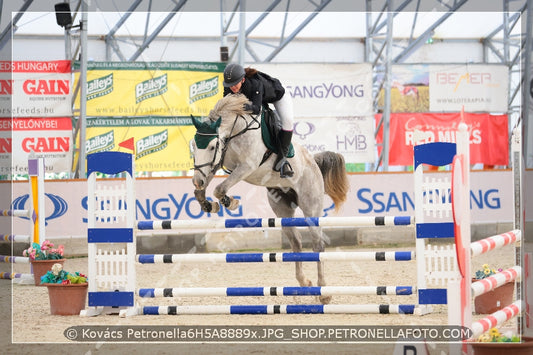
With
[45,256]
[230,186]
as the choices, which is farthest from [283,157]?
[45,256]

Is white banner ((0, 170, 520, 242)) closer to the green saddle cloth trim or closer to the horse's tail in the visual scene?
the horse's tail

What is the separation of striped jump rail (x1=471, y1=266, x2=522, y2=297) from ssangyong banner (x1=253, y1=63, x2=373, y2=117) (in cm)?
916

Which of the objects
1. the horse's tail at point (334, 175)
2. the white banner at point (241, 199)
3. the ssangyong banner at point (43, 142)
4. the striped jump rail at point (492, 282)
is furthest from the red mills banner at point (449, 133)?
the striped jump rail at point (492, 282)

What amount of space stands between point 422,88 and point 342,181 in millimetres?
8224

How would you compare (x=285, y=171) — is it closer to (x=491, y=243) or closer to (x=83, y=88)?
(x=491, y=243)

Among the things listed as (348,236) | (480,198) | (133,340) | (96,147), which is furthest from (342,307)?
(96,147)

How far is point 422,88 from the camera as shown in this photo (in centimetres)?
1368

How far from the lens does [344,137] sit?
1263 cm

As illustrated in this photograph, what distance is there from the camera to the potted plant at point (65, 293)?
513 cm

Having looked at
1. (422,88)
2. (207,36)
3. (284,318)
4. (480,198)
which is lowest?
(284,318)

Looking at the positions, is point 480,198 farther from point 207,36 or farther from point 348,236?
point 207,36

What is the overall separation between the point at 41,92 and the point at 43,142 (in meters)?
0.83

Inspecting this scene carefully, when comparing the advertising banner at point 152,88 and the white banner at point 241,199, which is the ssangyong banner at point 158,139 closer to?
the advertising banner at point 152,88

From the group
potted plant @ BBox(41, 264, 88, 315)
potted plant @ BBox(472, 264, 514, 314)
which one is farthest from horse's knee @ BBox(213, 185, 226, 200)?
potted plant @ BBox(472, 264, 514, 314)
